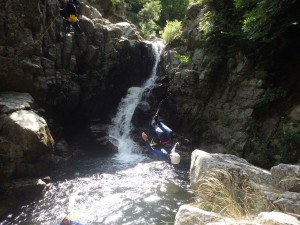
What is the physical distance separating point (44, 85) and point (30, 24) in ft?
9.64

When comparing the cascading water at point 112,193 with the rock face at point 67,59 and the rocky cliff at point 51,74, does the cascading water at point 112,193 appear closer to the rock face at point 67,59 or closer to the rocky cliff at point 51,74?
the rocky cliff at point 51,74

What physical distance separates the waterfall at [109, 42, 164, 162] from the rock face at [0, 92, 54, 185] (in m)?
4.55

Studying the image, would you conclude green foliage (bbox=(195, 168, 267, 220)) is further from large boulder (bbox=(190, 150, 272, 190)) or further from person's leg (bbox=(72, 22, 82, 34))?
person's leg (bbox=(72, 22, 82, 34))

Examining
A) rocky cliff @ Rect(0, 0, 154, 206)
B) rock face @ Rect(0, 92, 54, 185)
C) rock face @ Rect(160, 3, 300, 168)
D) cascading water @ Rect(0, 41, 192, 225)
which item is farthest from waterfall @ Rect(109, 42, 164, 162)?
rock face @ Rect(0, 92, 54, 185)

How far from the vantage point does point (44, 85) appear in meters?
14.0

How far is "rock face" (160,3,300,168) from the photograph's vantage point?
38.8ft

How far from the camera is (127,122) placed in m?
18.4

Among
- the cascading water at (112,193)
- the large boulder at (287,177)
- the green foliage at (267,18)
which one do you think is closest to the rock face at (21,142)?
the cascading water at (112,193)

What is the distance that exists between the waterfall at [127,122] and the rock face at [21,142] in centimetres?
455

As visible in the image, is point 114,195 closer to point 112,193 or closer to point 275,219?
point 112,193

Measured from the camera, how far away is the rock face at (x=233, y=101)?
11.8 metres

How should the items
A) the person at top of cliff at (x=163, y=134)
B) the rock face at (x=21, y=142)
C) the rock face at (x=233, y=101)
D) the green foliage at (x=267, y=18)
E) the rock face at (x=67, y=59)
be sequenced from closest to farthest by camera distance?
the green foliage at (x=267, y=18) → the rock face at (x=21, y=142) → the rock face at (x=233, y=101) → the person at top of cliff at (x=163, y=134) → the rock face at (x=67, y=59)

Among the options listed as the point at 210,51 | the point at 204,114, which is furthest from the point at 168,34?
the point at 204,114

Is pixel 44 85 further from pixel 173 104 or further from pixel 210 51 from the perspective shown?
pixel 210 51
